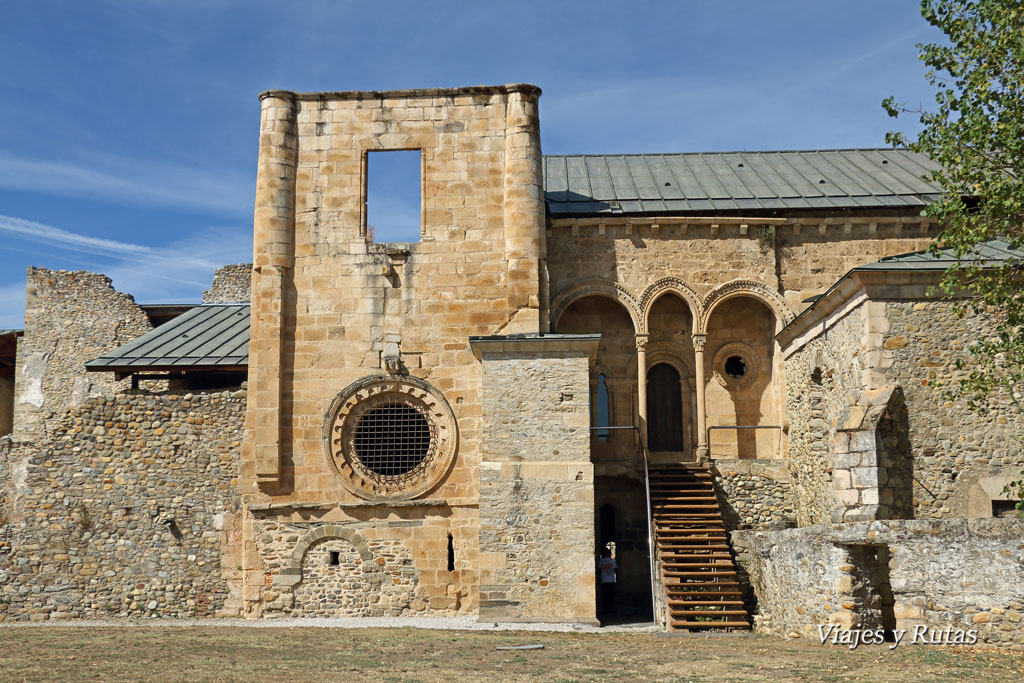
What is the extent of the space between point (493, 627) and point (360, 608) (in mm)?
2902

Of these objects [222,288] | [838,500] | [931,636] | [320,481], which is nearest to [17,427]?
[222,288]

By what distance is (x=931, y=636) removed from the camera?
10.5 m

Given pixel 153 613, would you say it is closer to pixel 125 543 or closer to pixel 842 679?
pixel 125 543

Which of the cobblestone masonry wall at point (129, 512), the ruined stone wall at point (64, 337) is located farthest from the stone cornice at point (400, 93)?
the ruined stone wall at point (64, 337)

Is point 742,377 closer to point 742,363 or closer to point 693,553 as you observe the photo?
point 742,363

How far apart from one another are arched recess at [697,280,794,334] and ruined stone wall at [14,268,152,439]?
1592 centimetres

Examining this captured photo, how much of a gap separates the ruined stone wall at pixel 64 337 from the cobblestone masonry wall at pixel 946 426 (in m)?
20.4

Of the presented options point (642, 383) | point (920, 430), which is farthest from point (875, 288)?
point (642, 383)

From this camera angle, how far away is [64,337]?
27094 mm

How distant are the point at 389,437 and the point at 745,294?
285 inches

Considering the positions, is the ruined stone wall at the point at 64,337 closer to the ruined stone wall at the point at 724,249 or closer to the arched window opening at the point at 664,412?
the ruined stone wall at the point at 724,249

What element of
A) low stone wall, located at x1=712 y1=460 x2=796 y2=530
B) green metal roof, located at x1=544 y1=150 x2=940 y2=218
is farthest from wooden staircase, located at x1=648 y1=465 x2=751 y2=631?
green metal roof, located at x1=544 y1=150 x2=940 y2=218

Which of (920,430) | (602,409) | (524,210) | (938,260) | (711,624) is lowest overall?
(711,624)

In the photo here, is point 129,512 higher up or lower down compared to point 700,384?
lower down
